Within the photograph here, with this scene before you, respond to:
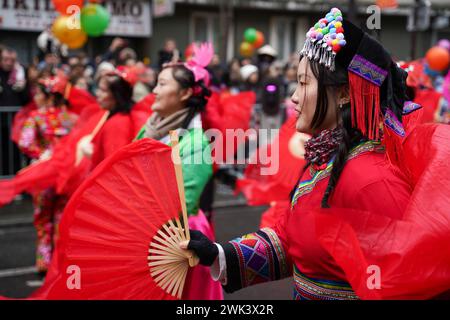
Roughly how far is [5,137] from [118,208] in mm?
6271

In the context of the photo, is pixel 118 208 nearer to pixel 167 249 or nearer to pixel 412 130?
pixel 167 249

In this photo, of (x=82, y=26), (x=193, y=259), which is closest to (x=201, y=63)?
(x=193, y=259)

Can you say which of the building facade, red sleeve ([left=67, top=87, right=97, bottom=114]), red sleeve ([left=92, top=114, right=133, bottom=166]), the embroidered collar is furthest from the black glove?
the building facade

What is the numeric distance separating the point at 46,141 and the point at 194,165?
285 centimetres

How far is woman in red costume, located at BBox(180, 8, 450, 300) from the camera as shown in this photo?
146 cm

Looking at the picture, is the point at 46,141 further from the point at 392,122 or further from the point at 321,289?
the point at 392,122

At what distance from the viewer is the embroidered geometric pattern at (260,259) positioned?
6.89ft

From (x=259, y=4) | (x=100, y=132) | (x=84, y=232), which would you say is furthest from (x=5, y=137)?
(x=259, y=4)

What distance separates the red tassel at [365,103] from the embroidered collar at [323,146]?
9 centimetres

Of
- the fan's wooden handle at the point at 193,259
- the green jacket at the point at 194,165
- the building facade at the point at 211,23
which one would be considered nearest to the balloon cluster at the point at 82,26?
the building facade at the point at 211,23

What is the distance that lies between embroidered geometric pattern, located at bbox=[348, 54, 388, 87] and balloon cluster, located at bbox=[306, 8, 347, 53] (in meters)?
0.07

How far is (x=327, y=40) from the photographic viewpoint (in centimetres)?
177
